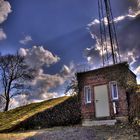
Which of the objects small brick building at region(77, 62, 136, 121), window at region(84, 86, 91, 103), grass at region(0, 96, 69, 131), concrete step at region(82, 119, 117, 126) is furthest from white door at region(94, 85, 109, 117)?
grass at region(0, 96, 69, 131)

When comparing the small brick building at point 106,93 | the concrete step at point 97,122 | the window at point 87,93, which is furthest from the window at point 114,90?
the window at point 87,93

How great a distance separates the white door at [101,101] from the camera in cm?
2017

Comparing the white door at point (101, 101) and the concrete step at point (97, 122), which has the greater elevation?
the white door at point (101, 101)

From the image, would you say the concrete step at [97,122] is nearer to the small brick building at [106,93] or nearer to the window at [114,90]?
the small brick building at [106,93]

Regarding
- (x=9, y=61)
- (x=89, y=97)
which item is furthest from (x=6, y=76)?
(x=89, y=97)

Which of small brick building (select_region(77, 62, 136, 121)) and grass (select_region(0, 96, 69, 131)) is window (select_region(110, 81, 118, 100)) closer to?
small brick building (select_region(77, 62, 136, 121))

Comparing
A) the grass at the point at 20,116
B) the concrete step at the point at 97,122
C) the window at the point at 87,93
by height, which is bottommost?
the concrete step at the point at 97,122

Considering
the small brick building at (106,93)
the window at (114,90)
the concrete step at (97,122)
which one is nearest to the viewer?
the concrete step at (97,122)

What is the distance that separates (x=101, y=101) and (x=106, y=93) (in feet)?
2.37

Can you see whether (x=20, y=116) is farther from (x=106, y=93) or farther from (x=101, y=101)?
(x=106, y=93)

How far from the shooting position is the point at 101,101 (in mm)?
20484

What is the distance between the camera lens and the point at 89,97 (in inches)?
847

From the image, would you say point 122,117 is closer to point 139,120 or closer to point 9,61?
point 139,120

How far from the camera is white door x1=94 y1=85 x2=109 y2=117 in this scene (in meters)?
20.2
